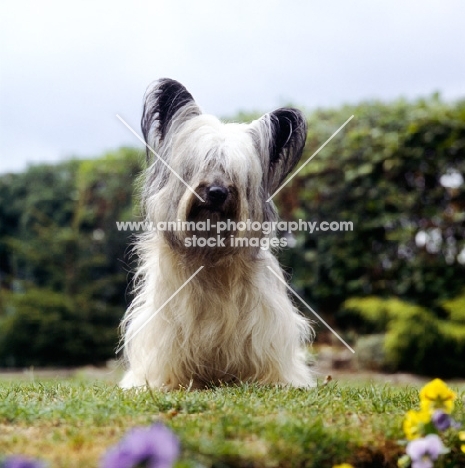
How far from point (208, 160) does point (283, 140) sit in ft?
2.40

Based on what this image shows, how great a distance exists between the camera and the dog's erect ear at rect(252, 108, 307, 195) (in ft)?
16.7

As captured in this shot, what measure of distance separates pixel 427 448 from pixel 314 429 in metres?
0.46

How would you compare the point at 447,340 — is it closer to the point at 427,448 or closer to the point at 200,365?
the point at 200,365

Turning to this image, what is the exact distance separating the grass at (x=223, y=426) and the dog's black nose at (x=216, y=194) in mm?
1175

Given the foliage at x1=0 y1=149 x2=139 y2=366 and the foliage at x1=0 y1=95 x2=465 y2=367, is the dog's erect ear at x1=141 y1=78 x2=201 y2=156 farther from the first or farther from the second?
the foliage at x1=0 y1=149 x2=139 y2=366

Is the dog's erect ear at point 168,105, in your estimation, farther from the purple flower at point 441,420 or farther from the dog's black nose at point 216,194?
the purple flower at point 441,420

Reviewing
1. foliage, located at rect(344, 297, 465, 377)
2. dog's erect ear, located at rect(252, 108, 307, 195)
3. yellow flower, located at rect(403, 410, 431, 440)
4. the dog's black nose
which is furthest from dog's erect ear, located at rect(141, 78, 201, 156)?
foliage, located at rect(344, 297, 465, 377)

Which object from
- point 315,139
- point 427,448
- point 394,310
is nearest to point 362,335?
point 394,310

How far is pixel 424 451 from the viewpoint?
281cm

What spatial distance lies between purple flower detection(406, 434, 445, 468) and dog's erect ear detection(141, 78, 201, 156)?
9.22 ft

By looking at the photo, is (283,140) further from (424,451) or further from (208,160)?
(424,451)

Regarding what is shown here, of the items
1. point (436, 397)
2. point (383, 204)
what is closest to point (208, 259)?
point (436, 397)

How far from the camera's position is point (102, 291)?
38.5 feet

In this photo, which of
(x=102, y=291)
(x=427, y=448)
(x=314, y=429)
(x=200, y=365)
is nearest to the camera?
(x=427, y=448)
